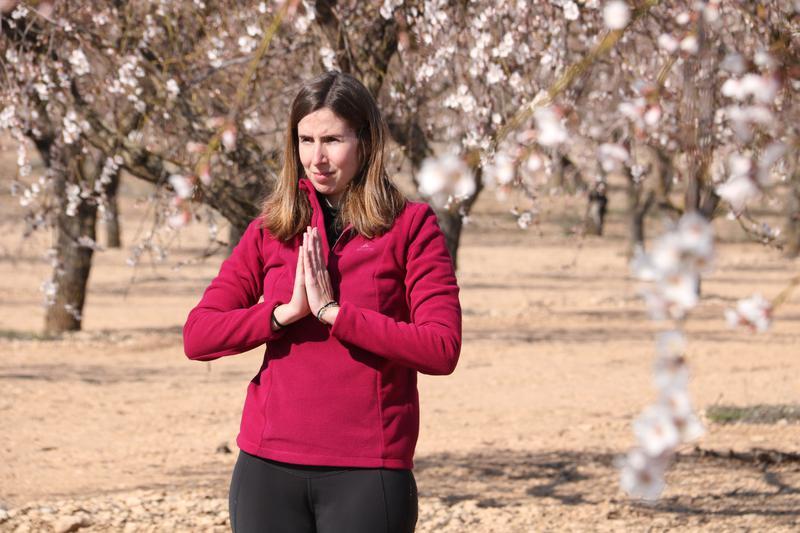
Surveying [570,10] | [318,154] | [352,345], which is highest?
[570,10]

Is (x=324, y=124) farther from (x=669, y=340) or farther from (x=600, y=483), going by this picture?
(x=600, y=483)

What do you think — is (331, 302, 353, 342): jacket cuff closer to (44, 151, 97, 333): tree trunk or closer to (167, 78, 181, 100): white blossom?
(167, 78, 181, 100): white blossom

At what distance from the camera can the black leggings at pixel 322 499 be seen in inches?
103

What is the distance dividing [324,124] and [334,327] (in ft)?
1.53

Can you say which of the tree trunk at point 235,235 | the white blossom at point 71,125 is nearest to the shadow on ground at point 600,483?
the tree trunk at point 235,235

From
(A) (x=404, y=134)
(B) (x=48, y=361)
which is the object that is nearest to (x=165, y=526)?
(A) (x=404, y=134)

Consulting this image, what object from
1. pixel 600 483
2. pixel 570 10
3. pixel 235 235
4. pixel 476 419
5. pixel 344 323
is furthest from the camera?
pixel 235 235

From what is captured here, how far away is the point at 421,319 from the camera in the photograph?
2.63m

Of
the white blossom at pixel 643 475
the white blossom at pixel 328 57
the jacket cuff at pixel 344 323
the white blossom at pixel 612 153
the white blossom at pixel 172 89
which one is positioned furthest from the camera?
the white blossom at pixel 172 89

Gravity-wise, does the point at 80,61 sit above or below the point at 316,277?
above

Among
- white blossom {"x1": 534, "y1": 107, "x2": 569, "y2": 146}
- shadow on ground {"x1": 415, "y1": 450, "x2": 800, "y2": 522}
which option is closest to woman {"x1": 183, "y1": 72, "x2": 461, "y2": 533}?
white blossom {"x1": 534, "y1": 107, "x2": 569, "y2": 146}

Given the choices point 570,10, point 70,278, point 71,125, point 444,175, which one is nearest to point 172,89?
point 71,125

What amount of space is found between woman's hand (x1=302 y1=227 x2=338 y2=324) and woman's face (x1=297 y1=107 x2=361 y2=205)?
0.17m

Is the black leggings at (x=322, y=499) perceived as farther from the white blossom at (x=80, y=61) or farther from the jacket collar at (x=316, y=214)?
the white blossom at (x=80, y=61)
